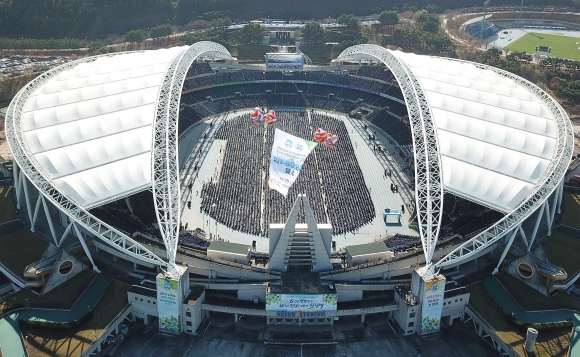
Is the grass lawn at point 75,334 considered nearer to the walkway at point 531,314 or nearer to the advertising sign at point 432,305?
the advertising sign at point 432,305

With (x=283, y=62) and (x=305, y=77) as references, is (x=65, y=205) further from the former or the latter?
(x=305, y=77)

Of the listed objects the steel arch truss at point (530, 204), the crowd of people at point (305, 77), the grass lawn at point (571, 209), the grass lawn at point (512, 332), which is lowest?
the grass lawn at point (512, 332)

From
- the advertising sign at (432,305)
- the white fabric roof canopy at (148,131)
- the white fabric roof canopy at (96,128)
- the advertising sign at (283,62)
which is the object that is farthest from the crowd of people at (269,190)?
the advertising sign at (283,62)

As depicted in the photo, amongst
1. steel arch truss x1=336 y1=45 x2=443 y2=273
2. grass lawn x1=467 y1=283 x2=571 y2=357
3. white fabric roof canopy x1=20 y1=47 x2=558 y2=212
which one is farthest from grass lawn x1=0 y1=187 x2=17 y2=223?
grass lawn x1=467 y1=283 x2=571 y2=357

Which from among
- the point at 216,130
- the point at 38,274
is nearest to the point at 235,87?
the point at 216,130

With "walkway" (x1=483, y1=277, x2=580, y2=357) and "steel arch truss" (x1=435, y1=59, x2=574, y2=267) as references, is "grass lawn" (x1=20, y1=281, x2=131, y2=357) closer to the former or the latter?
"steel arch truss" (x1=435, y1=59, x2=574, y2=267)
